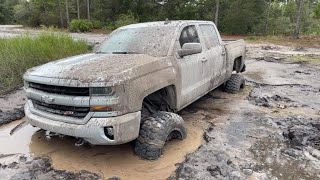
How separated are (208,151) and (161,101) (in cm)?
105

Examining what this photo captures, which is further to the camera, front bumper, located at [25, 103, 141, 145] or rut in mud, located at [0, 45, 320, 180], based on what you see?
rut in mud, located at [0, 45, 320, 180]

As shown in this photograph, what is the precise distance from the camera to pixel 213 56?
608 centimetres

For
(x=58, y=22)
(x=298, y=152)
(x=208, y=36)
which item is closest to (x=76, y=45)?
(x=208, y=36)

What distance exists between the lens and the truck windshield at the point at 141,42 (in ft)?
16.2

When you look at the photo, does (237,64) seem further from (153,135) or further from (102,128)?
(102,128)

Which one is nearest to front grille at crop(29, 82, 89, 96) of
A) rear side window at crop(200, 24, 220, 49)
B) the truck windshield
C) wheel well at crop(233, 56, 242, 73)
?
the truck windshield

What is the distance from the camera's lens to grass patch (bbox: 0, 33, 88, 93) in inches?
336

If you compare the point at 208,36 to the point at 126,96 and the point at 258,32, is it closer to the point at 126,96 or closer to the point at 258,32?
the point at 126,96

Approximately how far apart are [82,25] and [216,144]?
102ft

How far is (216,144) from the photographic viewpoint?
4746 mm

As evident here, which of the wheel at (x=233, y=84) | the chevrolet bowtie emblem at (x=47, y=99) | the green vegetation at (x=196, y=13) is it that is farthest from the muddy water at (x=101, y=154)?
the green vegetation at (x=196, y=13)

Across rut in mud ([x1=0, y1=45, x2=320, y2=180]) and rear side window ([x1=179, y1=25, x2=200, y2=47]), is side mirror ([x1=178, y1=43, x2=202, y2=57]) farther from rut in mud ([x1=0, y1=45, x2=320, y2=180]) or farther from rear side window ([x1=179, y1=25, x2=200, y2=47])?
rut in mud ([x1=0, y1=45, x2=320, y2=180])

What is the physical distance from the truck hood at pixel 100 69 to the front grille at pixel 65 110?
33 cm

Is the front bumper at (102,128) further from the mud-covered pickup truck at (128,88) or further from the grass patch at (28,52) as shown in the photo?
the grass patch at (28,52)
